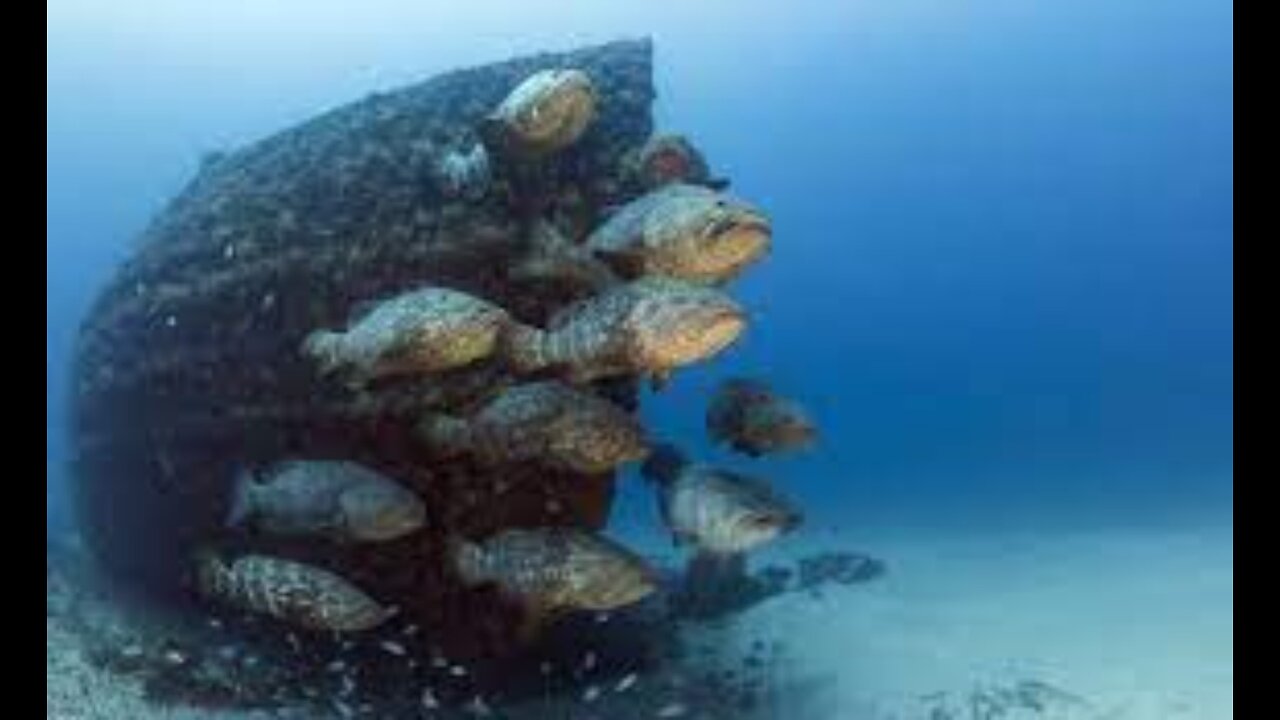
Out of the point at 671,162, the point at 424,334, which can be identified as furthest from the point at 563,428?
the point at 671,162

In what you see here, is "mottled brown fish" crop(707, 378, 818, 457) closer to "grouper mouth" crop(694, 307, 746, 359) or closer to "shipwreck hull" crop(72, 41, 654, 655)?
"shipwreck hull" crop(72, 41, 654, 655)

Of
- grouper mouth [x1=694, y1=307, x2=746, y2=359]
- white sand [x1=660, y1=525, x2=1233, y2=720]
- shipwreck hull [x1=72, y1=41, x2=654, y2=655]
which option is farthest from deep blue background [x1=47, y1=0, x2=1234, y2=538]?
grouper mouth [x1=694, y1=307, x2=746, y2=359]

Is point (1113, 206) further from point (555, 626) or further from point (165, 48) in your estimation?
point (555, 626)

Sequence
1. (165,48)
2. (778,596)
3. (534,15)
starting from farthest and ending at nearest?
(534,15)
(165,48)
(778,596)

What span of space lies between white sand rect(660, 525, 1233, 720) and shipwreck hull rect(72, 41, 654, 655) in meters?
2.89

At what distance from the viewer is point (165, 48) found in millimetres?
58250

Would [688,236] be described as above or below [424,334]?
above

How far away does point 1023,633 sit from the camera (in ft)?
46.6

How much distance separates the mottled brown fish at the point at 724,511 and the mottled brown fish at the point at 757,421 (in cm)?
22

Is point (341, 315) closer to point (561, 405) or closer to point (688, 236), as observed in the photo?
point (561, 405)

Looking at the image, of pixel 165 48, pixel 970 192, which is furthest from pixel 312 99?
pixel 970 192

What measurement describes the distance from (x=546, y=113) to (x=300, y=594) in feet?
10.5

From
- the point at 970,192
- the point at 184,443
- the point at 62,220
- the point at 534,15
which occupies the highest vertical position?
the point at 534,15
